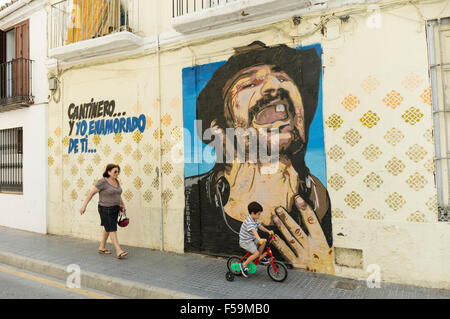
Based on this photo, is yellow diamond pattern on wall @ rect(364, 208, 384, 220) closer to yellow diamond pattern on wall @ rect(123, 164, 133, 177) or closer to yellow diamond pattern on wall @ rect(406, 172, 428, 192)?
yellow diamond pattern on wall @ rect(406, 172, 428, 192)

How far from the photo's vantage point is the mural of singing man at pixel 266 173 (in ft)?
16.9

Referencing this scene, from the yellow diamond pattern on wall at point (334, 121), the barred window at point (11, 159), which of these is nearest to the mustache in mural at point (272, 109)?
the yellow diamond pattern on wall at point (334, 121)

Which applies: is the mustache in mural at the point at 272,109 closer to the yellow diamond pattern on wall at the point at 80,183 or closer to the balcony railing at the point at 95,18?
the balcony railing at the point at 95,18

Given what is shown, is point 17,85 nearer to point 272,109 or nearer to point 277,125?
point 272,109

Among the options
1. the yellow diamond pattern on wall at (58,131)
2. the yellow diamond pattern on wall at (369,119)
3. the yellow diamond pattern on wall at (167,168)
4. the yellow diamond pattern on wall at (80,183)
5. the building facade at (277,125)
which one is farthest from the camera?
the yellow diamond pattern on wall at (58,131)

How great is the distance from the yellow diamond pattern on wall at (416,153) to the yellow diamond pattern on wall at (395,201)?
21.8 inches

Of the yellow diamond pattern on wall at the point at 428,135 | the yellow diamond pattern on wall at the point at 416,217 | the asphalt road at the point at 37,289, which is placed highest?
the yellow diamond pattern on wall at the point at 428,135

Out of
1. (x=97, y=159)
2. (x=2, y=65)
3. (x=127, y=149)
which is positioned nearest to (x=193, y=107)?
(x=127, y=149)

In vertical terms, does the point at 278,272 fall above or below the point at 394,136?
below

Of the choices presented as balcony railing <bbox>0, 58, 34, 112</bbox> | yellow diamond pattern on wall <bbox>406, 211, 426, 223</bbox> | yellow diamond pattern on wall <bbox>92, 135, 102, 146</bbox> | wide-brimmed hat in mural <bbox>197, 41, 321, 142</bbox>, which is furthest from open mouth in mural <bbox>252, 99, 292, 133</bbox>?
balcony railing <bbox>0, 58, 34, 112</bbox>

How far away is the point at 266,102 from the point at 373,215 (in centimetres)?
250

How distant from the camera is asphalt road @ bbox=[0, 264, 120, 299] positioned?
174 inches

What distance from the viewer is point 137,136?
684 cm

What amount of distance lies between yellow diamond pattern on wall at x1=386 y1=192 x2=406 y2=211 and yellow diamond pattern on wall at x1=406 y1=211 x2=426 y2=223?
188 millimetres
